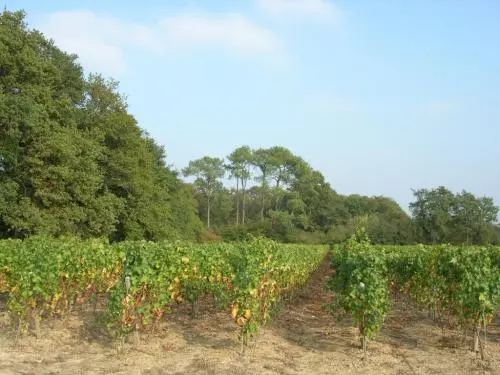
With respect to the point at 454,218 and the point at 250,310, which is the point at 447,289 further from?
the point at 454,218

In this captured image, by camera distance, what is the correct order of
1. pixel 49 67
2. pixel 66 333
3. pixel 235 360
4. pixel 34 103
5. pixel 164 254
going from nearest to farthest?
pixel 235 360
pixel 164 254
pixel 66 333
pixel 34 103
pixel 49 67

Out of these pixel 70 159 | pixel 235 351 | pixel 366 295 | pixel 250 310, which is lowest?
pixel 235 351

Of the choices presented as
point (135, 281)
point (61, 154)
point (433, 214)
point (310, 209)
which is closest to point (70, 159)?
point (61, 154)

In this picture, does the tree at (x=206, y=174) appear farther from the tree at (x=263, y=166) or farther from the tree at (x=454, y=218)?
the tree at (x=454, y=218)

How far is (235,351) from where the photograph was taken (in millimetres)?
8203

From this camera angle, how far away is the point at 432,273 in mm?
11367

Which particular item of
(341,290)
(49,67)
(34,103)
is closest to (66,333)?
(341,290)

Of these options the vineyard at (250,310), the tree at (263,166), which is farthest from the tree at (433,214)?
the vineyard at (250,310)

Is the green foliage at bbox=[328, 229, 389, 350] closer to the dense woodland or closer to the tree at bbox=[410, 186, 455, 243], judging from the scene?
the dense woodland

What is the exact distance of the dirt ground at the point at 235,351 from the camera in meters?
7.30

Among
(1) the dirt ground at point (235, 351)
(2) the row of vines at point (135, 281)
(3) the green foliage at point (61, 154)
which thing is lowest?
(1) the dirt ground at point (235, 351)

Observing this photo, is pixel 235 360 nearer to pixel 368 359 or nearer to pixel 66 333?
pixel 368 359

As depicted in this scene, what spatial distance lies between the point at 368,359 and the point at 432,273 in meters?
4.16

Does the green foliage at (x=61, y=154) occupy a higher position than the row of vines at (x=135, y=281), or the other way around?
the green foliage at (x=61, y=154)
